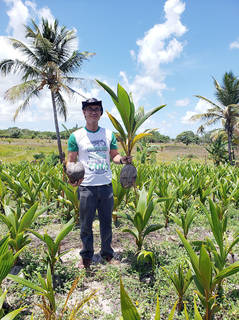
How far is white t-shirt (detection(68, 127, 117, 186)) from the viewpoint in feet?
6.57

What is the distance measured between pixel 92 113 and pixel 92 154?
397 millimetres

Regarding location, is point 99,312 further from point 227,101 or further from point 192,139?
point 192,139

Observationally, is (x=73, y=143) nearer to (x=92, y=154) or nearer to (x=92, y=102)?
(x=92, y=154)

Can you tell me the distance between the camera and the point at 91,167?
2.01 m

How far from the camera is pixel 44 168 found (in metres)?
5.34

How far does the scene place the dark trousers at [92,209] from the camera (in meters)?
2.00

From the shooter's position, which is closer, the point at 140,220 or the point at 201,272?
the point at 201,272

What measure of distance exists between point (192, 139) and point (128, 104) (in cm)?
A: 5853

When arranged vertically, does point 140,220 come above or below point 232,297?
above

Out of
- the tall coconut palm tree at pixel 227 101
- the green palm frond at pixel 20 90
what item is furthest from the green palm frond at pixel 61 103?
the tall coconut palm tree at pixel 227 101

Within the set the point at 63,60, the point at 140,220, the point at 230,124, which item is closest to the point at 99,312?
the point at 140,220

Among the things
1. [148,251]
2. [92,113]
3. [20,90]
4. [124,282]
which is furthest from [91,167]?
[20,90]

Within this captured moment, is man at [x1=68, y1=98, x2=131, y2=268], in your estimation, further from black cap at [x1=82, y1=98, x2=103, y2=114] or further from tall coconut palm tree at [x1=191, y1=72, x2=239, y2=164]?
tall coconut palm tree at [x1=191, y1=72, x2=239, y2=164]

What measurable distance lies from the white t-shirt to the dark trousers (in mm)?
74
